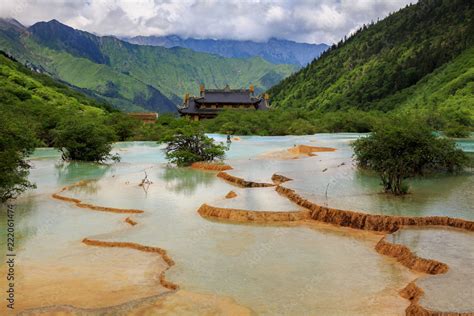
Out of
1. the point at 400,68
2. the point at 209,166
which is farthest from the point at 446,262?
the point at 400,68

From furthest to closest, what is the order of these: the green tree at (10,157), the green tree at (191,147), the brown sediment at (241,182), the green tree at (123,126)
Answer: the green tree at (123,126)
the green tree at (191,147)
the brown sediment at (241,182)
the green tree at (10,157)

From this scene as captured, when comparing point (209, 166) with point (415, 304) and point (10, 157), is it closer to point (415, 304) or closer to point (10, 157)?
point (10, 157)

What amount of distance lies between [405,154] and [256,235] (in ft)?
32.1

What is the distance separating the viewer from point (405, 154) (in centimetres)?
2205

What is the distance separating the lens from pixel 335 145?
4425cm

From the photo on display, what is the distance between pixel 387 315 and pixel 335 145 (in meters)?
35.4

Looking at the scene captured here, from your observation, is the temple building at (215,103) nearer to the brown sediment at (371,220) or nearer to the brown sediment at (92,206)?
the brown sediment at (92,206)

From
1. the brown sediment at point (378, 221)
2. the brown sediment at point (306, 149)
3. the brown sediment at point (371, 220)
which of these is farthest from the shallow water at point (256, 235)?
the brown sediment at point (306, 149)

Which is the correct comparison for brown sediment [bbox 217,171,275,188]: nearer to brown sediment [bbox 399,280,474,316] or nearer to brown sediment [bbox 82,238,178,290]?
brown sediment [bbox 82,238,178,290]

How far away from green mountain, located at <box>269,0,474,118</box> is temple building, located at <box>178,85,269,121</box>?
27148mm

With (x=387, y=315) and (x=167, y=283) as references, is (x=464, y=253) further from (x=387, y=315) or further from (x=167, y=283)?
(x=167, y=283)

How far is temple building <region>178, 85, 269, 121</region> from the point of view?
79.6m

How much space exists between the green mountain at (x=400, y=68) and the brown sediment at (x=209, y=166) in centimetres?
4517

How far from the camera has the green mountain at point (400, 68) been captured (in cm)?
8881
